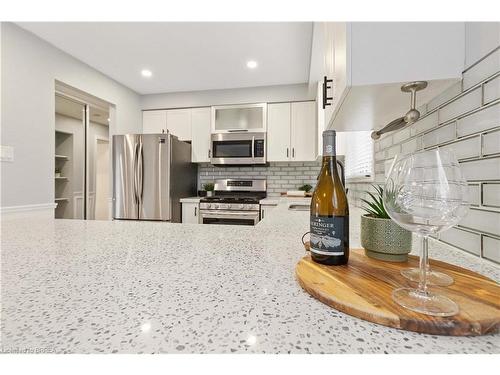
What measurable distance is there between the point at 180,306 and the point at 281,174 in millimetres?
3422

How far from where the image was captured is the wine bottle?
1.83ft

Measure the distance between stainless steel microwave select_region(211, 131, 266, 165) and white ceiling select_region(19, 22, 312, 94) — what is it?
692mm

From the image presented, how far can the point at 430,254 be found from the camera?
2.36 ft

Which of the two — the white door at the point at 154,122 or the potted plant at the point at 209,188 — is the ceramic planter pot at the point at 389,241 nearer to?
the potted plant at the point at 209,188

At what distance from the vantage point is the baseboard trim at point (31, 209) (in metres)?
2.06

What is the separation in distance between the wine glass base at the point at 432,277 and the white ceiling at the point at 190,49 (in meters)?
2.18

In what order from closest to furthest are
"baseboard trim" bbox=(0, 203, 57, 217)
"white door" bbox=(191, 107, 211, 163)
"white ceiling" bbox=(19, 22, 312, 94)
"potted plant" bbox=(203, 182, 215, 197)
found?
"baseboard trim" bbox=(0, 203, 57, 217) → "white ceiling" bbox=(19, 22, 312, 94) → "white door" bbox=(191, 107, 211, 163) → "potted plant" bbox=(203, 182, 215, 197)

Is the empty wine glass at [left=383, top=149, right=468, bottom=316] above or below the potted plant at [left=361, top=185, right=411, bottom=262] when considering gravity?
above

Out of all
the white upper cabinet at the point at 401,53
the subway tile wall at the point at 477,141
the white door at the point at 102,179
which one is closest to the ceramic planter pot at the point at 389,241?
the subway tile wall at the point at 477,141

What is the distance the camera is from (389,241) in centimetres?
61

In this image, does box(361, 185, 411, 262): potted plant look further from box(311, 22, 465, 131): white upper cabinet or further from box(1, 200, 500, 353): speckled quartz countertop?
box(311, 22, 465, 131): white upper cabinet

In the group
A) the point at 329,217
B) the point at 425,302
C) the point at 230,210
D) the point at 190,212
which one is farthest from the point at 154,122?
the point at 425,302

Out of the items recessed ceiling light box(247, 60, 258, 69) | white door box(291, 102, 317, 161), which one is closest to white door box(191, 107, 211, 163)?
recessed ceiling light box(247, 60, 258, 69)

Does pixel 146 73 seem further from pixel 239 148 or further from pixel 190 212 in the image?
pixel 190 212
